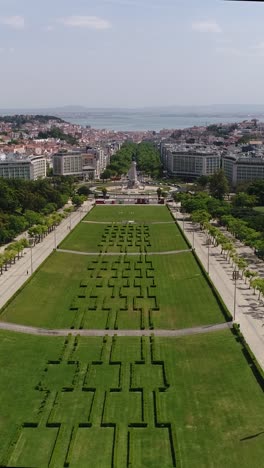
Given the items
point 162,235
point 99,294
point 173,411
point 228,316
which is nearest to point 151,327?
point 228,316

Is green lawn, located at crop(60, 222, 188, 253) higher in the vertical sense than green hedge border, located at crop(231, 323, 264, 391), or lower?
lower

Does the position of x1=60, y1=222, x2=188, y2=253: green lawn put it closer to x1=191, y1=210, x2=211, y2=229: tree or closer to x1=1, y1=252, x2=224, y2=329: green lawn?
x1=191, y1=210, x2=211, y2=229: tree

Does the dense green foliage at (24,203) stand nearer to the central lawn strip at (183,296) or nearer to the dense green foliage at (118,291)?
the dense green foliage at (118,291)

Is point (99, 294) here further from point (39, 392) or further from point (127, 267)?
point (39, 392)

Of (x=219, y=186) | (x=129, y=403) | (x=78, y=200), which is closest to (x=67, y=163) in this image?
(x=78, y=200)

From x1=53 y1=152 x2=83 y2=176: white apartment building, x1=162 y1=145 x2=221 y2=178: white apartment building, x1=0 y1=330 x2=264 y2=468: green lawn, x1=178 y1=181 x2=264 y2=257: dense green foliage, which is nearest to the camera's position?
x1=0 y1=330 x2=264 y2=468: green lawn

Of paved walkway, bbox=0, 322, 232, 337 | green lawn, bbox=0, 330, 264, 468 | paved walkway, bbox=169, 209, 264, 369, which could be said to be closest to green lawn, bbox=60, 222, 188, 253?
paved walkway, bbox=169, 209, 264, 369
